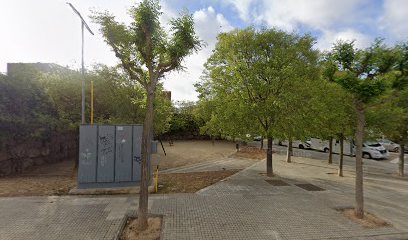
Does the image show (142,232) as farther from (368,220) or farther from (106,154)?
(368,220)

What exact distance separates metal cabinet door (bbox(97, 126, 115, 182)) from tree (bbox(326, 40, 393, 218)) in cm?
900

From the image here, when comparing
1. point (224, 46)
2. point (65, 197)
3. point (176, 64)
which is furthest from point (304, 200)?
point (65, 197)

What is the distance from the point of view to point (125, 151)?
10.2m

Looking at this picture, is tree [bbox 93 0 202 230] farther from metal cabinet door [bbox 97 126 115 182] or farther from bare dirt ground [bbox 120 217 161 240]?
metal cabinet door [bbox 97 126 115 182]

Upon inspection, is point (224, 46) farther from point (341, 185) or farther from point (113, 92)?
point (341, 185)

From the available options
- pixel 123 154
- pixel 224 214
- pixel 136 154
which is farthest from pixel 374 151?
pixel 123 154

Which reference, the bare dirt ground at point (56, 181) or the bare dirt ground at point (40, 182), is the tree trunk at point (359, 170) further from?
the bare dirt ground at point (40, 182)

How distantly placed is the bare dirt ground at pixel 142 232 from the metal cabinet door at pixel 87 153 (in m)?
3.79

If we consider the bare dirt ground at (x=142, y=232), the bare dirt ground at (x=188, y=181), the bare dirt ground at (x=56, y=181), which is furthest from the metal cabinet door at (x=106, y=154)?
the bare dirt ground at (x=142, y=232)

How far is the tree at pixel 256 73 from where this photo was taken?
11.4 metres

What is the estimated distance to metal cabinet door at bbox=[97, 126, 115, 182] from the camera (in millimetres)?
9938

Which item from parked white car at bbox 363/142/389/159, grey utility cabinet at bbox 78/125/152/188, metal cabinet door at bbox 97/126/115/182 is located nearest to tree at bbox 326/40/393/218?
grey utility cabinet at bbox 78/125/152/188

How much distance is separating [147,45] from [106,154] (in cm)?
551

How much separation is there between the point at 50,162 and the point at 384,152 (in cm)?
2834
